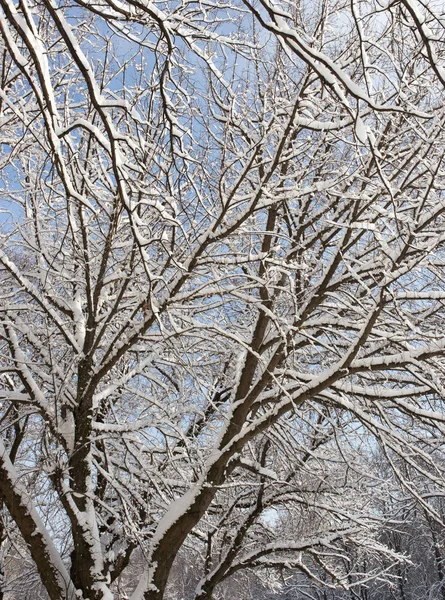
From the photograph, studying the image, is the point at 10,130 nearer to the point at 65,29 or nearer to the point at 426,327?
the point at 65,29

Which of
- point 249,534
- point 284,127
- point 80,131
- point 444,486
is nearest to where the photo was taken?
point 284,127

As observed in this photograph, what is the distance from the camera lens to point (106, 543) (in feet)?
17.4

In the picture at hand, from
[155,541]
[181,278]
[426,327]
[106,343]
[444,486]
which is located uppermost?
[426,327]

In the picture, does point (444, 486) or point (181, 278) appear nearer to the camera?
point (181, 278)

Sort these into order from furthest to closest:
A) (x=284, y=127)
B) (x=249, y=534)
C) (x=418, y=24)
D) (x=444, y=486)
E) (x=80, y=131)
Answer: (x=249, y=534)
(x=80, y=131)
(x=444, y=486)
(x=284, y=127)
(x=418, y=24)

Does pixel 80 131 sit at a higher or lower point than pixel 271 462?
higher

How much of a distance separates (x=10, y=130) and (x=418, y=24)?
437cm

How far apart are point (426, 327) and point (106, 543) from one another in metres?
A: 4.16

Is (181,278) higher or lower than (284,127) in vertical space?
lower

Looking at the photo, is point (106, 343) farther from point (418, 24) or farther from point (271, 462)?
point (418, 24)

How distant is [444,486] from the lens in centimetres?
470

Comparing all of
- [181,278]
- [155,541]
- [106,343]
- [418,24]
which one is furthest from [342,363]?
[418,24]

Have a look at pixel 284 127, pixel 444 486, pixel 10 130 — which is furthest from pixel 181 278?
pixel 444 486

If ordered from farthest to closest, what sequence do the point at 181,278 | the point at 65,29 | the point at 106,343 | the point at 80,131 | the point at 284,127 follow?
the point at 106,343 < the point at 80,131 < the point at 181,278 < the point at 284,127 < the point at 65,29
